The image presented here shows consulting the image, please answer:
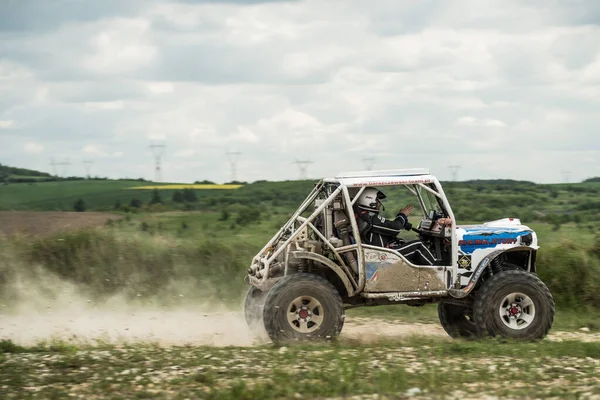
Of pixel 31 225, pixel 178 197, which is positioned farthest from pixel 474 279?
pixel 178 197

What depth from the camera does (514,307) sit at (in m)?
12.0

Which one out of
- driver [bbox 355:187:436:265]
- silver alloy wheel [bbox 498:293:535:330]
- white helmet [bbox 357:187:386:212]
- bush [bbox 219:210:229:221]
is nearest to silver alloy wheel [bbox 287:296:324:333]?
driver [bbox 355:187:436:265]

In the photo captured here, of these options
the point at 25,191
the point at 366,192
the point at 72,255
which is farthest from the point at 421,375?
the point at 25,191

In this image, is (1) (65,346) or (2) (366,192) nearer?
(1) (65,346)

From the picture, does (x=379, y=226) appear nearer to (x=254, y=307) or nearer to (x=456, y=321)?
(x=254, y=307)

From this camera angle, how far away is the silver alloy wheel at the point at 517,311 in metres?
12.0

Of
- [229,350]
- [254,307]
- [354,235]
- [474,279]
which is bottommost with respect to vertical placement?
[229,350]

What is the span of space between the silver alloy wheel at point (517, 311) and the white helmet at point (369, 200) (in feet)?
7.28

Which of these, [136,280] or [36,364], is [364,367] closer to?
[36,364]

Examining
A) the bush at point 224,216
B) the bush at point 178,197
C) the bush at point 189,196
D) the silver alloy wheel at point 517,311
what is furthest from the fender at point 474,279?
the bush at point 178,197

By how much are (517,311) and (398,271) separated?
1741mm

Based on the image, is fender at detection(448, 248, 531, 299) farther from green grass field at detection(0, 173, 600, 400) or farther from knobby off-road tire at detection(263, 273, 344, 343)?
knobby off-road tire at detection(263, 273, 344, 343)

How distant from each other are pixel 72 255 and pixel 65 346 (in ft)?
24.7

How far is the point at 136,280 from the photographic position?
17953 mm
